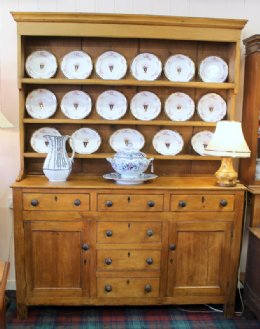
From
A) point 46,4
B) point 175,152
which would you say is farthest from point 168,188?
point 46,4

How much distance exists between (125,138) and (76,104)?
44 cm

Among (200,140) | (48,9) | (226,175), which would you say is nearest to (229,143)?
(226,175)

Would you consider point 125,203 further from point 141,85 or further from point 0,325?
point 0,325

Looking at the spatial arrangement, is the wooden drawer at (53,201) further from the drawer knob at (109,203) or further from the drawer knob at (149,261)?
the drawer knob at (149,261)

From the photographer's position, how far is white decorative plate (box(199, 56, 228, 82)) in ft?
8.24

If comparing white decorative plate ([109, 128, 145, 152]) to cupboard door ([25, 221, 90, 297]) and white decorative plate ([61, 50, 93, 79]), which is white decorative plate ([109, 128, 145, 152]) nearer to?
white decorative plate ([61, 50, 93, 79])

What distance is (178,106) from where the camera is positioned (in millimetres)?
2543

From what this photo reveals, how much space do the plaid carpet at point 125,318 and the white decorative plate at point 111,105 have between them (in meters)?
1.41

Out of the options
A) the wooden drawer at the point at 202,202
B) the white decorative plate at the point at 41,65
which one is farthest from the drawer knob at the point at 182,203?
the white decorative plate at the point at 41,65

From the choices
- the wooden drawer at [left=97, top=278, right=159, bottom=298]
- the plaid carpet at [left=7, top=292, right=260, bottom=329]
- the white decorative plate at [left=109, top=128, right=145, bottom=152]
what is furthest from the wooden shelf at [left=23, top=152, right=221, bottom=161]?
the plaid carpet at [left=7, top=292, right=260, bottom=329]

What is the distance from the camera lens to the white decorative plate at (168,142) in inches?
101

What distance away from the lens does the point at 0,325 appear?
134cm

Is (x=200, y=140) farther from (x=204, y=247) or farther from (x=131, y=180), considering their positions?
(x=204, y=247)

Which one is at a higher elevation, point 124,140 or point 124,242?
point 124,140
